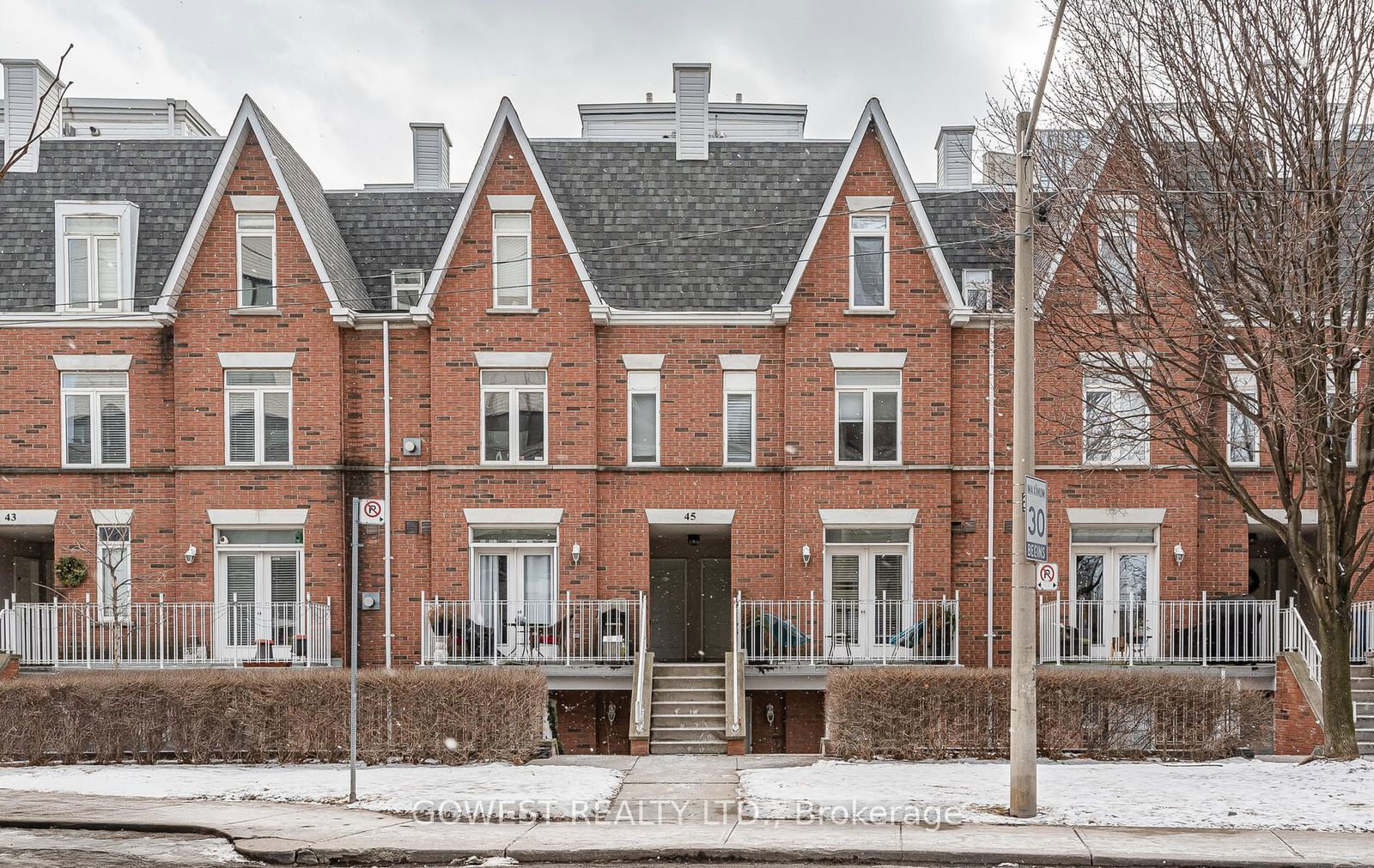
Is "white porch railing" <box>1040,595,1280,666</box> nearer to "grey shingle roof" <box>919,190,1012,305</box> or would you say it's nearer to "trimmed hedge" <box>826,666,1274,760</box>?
"trimmed hedge" <box>826,666,1274,760</box>

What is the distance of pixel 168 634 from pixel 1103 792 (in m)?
15.4

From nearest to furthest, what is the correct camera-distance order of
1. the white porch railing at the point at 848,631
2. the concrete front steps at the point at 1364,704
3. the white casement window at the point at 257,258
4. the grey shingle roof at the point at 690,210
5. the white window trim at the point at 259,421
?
the concrete front steps at the point at 1364,704 < the white porch railing at the point at 848,631 < the white window trim at the point at 259,421 < the white casement window at the point at 257,258 < the grey shingle roof at the point at 690,210

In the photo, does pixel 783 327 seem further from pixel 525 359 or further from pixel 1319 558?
pixel 1319 558

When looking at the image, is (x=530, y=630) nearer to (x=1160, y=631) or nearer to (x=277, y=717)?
(x=277, y=717)

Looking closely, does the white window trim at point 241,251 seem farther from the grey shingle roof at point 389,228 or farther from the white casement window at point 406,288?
the grey shingle roof at point 389,228

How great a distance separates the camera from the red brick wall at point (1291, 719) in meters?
18.6

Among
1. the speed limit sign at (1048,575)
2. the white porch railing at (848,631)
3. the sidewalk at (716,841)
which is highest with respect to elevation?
the speed limit sign at (1048,575)

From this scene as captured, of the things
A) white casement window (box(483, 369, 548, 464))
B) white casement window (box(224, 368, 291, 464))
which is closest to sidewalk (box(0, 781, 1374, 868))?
white casement window (box(224, 368, 291, 464))

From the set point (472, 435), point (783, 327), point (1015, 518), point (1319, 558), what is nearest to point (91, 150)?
point (472, 435)

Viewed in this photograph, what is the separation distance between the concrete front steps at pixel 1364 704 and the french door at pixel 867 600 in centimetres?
661

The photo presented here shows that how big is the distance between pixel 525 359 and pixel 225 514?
5686 mm

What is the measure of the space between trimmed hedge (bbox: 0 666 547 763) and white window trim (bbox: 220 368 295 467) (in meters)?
6.40

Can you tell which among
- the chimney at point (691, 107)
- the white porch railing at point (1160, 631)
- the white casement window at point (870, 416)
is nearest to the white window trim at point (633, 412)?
the white casement window at point (870, 416)

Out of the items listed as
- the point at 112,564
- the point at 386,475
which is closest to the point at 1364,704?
the point at 386,475
